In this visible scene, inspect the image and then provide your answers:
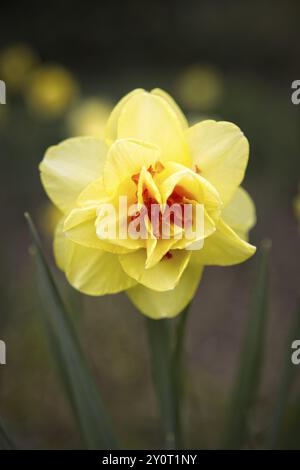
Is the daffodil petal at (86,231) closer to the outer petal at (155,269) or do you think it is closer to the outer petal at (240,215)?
the outer petal at (155,269)

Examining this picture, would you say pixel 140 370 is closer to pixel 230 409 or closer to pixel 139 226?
pixel 230 409

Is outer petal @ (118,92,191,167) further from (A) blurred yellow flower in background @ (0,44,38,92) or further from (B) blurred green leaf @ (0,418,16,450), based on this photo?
(A) blurred yellow flower in background @ (0,44,38,92)

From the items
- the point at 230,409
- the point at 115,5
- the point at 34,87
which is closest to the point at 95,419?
the point at 230,409

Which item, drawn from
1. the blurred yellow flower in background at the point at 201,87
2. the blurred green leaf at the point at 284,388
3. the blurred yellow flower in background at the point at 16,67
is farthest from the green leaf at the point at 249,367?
the blurred yellow flower in background at the point at 16,67

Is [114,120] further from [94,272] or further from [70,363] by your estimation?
[70,363]

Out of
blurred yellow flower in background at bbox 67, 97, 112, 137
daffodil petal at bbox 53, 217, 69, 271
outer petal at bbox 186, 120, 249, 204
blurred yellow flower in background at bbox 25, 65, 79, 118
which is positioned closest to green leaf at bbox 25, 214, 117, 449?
daffodil petal at bbox 53, 217, 69, 271

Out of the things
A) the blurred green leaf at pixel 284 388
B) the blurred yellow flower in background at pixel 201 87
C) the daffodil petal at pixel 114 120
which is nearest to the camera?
the daffodil petal at pixel 114 120

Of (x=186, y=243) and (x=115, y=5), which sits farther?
(x=115, y=5)
